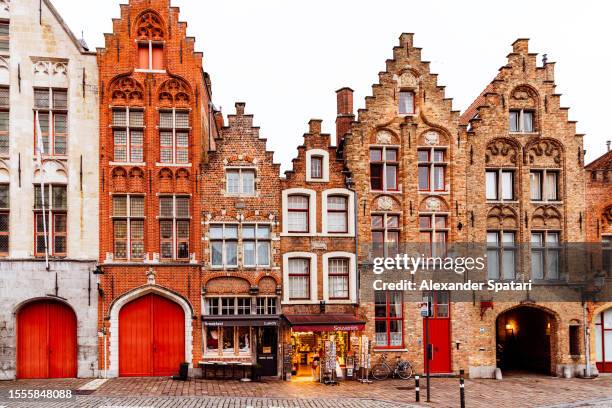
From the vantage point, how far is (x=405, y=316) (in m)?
25.4

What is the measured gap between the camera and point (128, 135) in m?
24.2

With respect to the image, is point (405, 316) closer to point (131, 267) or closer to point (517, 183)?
point (517, 183)

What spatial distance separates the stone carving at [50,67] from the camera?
78.2 ft

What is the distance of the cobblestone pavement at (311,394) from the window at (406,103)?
33.6 ft

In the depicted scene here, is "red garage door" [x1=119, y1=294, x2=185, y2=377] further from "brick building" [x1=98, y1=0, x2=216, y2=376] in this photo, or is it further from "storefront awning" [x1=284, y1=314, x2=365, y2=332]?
"storefront awning" [x1=284, y1=314, x2=365, y2=332]

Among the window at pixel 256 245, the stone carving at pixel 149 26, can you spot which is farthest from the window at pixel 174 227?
the stone carving at pixel 149 26

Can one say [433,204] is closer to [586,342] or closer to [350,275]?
[350,275]

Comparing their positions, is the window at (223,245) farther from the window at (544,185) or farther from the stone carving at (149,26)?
the window at (544,185)

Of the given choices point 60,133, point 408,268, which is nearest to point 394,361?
point 408,268

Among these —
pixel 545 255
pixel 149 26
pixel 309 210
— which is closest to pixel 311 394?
pixel 309 210

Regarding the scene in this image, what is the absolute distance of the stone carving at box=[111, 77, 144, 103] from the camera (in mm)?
24188

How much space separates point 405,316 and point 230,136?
945 centimetres

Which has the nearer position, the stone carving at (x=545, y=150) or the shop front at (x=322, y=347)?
the shop front at (x=322, y=347)

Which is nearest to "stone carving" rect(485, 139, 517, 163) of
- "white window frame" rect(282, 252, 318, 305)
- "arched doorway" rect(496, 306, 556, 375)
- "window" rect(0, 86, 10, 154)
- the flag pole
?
"arched doorway" rect(496, 306, 556, 375)
